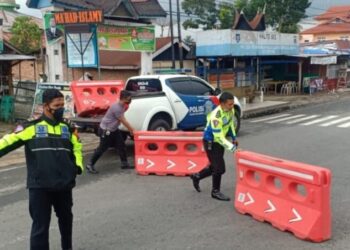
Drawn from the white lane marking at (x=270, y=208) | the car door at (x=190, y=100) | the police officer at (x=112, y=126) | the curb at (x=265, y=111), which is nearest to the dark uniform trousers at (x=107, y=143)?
the police officer at (x=112, y=126)

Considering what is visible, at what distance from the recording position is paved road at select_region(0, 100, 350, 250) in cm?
551

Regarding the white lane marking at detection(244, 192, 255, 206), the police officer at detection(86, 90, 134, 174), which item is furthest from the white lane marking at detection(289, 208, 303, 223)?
the police officer at detection(86, 90, 134, 174)

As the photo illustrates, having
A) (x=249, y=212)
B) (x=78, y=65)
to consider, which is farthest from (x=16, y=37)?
(x=249, y=212)

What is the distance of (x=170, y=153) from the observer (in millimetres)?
9211

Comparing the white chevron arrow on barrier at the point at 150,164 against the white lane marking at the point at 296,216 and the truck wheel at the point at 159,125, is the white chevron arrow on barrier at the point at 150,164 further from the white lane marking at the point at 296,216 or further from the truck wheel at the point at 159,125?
the white lane marking at the point at 296,216

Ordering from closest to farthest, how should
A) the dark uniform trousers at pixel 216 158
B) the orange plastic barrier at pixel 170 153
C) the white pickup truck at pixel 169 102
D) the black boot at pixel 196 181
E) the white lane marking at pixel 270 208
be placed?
1. the white lane marking at pixel 270 208
2. the dark uniform trousers at pixel 216 158
3. the black boot at pixel 196 181
4. the orange plastic barrier at pixel 170 153
5. the white pickup truck at pixel 169 102

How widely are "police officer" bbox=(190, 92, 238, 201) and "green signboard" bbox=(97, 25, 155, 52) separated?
33.1 ft

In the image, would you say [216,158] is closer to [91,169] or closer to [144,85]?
[91,169]

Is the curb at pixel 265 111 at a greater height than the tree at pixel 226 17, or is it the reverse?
the tree at pixel 226 17

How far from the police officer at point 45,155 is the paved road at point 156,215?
960 mm

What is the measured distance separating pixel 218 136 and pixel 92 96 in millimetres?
5555

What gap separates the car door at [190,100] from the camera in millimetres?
12172

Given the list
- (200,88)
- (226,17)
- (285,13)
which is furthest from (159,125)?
(285,13)

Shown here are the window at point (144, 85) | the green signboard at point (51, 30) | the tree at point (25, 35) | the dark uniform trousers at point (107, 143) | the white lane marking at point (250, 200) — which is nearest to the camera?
the white lane marking at point (250, 200)
